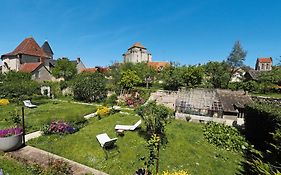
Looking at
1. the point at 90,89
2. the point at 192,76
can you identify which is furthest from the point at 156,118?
the point at 192,76

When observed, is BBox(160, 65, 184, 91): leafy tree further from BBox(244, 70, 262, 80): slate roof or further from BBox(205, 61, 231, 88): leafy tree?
BBox(244, 70, 262, 80): slate roof

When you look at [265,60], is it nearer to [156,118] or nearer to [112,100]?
[112,100]

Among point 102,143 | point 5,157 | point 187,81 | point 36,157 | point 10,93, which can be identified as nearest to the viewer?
point 5,157

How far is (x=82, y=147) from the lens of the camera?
10875 millimetres

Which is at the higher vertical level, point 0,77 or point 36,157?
point 0,77

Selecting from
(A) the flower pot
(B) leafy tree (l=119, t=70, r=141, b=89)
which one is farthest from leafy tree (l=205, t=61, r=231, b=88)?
(A) the flower pot

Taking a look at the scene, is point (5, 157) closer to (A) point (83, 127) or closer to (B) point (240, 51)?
(A) point (83, 127)

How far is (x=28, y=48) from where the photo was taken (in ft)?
149

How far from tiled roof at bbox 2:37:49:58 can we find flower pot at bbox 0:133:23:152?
40.4 m

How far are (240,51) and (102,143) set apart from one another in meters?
41.1

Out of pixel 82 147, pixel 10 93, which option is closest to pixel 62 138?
pixel 82 147

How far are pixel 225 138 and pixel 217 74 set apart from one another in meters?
25.2

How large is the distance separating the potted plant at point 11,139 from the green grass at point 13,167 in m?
1.16

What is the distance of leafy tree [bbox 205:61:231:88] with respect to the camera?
36.1m
